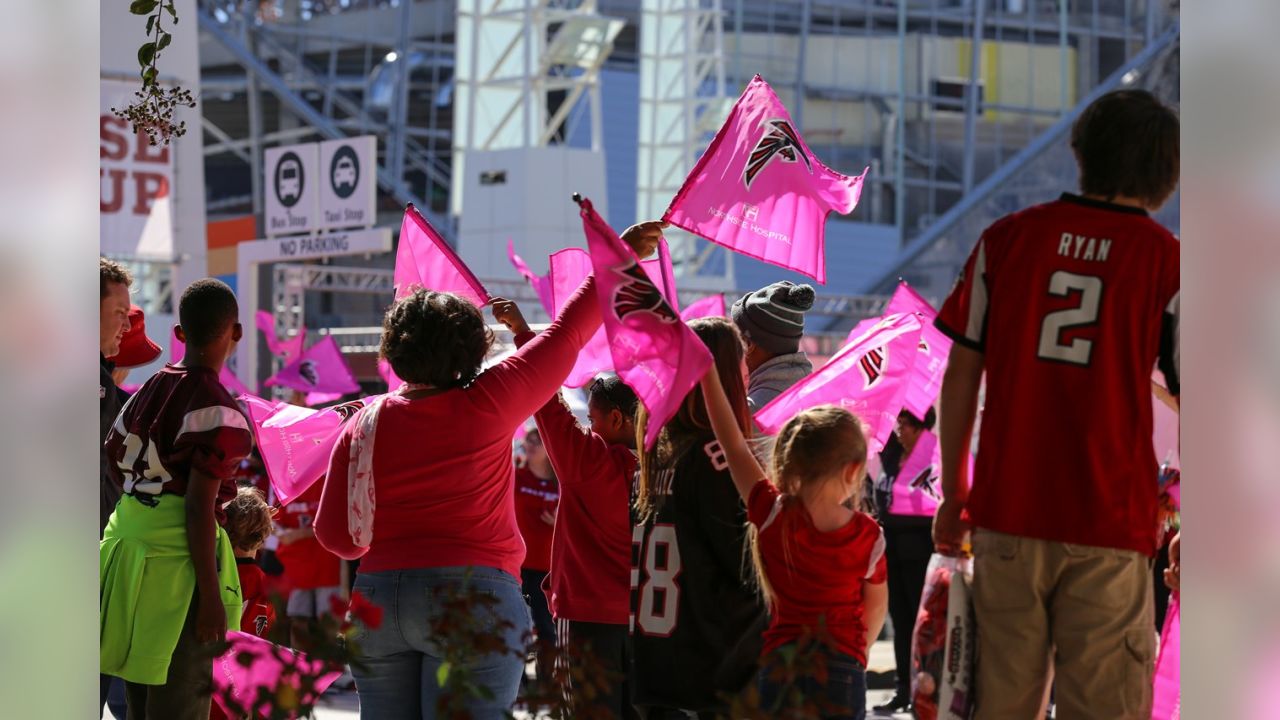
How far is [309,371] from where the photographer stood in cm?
1441

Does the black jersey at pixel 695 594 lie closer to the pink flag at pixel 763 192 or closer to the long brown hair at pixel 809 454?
the long brown hair at pixel 809 454

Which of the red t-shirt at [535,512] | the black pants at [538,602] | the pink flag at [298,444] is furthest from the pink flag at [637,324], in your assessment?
the black pants at [538,602]

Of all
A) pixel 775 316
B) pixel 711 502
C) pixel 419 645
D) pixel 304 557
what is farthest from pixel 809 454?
pixel 304 557

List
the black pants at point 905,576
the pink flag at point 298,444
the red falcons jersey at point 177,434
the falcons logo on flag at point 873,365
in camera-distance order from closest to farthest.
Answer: the red falcons jersey at point 177,434 < the falcons logo on flag at point 873,365 < the pink flag at point 298,444 < the black pants at point 905,576

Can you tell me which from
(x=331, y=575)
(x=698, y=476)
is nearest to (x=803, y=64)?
(x=331, y=575)

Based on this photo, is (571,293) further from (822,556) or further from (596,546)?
(822,556)

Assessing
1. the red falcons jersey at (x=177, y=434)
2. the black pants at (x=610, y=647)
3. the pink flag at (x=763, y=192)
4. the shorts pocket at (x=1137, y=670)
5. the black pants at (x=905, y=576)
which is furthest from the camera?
the black pants at (x=905, y=576)

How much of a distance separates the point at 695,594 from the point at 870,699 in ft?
18.8

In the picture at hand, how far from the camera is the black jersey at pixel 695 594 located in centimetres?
354

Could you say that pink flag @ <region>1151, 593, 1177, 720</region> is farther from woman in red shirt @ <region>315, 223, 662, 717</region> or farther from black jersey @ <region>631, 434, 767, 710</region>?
woman in red shirt @ <region>315, 223, 662, 717</region>

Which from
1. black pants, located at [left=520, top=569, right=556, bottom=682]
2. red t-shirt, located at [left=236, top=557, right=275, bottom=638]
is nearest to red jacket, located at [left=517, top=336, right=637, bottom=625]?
red t-shirt, located at [left=236, top=557, right=275, bottom=638]

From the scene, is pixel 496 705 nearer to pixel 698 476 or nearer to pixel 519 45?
pixel 698 476

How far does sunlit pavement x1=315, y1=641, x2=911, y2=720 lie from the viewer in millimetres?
7961

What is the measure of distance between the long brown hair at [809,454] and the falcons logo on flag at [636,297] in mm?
369
